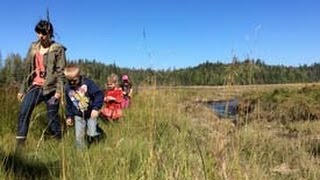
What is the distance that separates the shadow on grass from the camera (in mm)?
5410

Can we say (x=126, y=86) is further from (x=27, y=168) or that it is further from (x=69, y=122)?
(x=27, y=168)

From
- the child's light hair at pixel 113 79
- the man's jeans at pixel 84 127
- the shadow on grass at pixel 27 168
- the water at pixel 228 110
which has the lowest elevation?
the shadow on grass at pixel 27 168

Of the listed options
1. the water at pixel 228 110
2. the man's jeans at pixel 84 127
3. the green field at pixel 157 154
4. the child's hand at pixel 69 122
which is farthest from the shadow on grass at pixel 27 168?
the water at pixel 228 110

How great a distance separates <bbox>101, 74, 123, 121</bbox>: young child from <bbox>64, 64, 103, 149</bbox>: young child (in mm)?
2906

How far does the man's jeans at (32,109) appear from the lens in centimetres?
761

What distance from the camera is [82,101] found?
302 inches

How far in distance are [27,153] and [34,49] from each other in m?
1.80

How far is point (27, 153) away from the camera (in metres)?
6.63

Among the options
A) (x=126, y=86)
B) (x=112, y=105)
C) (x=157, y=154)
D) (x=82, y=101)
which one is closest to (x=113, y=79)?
(x=112, y=105)

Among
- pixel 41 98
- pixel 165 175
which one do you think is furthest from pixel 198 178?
pixel 41 98

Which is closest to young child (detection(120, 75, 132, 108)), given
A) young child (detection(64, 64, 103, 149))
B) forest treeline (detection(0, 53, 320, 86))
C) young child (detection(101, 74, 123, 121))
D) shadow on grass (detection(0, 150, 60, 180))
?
forest treeline (detection(0, 53, 320, 86))

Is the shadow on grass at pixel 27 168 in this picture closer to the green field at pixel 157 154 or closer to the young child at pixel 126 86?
the green field at pixel 157 154

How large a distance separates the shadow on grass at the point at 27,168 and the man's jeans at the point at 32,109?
1.21m

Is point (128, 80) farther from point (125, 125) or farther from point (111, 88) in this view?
point (125, 125)
